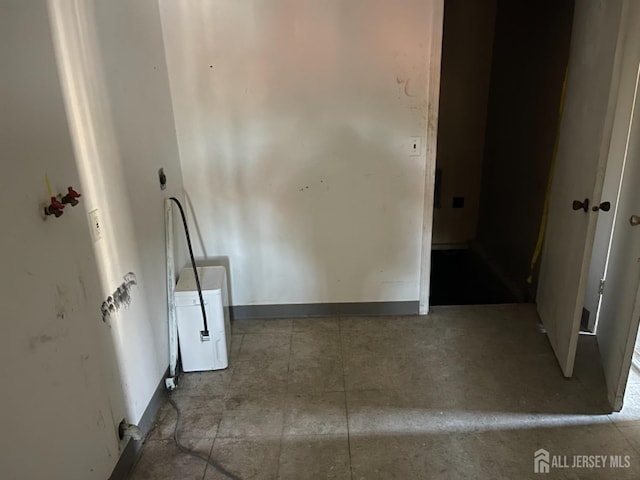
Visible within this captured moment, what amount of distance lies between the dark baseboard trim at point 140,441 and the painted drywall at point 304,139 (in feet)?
2.98

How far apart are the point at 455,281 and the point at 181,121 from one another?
289cm

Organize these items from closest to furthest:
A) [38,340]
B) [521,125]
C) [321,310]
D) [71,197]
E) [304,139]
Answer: [38,340], [71,197], [304,139], [321,310], [521,125]

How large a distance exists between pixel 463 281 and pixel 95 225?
3.45 metres

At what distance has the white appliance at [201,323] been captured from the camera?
7.71ft

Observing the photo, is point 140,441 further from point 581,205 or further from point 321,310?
point 581,205

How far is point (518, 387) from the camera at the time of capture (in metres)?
2.27

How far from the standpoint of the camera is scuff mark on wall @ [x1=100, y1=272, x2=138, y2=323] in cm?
170

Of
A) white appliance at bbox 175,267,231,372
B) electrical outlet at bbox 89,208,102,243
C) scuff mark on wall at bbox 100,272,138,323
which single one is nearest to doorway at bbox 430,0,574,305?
white appliance at bbox 175,267,231,372

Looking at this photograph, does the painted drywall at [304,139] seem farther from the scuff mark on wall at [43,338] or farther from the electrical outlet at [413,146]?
the scuff mark on wall at [43,338]

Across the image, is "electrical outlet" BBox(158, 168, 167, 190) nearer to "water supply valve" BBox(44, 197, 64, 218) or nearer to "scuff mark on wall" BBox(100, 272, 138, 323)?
"scuff mark on wall" BBox(100, 272, 138, 323)

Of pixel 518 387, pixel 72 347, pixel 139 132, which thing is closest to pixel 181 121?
pixel 139 132

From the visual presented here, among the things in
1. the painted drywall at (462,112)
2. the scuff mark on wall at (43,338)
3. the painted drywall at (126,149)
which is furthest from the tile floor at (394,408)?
the painted drywall at (462,112)

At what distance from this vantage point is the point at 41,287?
1301mm

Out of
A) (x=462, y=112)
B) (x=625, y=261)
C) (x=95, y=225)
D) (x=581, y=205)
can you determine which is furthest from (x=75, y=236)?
(x=462, y=112)
